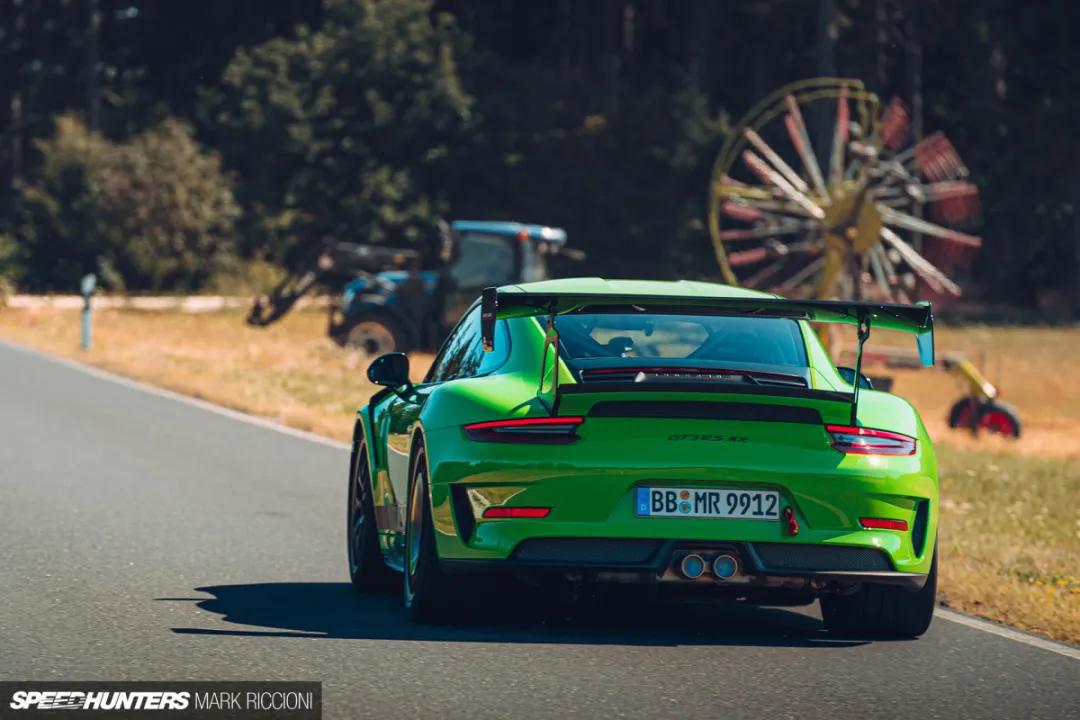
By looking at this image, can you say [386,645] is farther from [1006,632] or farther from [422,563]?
[1006,632]

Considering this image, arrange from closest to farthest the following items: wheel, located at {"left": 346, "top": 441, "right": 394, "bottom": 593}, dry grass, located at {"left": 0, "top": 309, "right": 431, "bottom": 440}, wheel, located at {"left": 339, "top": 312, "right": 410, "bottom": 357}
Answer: wheel, located at {"left": 346, "top": 441, "right": 394, "bottom": 593} < dry grass, located at {"left": 0, "top": 309, "right": 431, "bottom": 440} < wheel, located at {"left": 339, "top": 312, "right": 410, "bottom": 357}

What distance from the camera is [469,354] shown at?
849 cm

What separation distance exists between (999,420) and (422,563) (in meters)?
20.4

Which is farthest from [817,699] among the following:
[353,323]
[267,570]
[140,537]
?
[353,323]

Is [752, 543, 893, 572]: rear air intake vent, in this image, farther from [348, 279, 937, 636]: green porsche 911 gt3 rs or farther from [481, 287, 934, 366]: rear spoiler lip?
[481, 287, 934, 366]: rear spoiler lip

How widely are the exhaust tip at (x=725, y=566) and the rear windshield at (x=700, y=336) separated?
1.06 meters

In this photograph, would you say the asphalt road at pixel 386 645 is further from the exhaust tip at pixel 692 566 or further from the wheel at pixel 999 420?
the wheel at pixel 999 420

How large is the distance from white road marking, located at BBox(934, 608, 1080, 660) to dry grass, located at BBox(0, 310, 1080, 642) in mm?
145

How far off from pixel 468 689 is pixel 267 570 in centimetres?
321

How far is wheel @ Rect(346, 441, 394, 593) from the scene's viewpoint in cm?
901

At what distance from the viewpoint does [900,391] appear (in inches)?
1384

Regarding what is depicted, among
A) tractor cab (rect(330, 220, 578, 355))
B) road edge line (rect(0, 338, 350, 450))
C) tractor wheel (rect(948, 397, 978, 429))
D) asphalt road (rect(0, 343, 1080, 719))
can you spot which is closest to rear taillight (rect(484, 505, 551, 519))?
asphalt road (rect(0, 343, 1080, 719))

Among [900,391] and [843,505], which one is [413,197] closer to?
[900,391]

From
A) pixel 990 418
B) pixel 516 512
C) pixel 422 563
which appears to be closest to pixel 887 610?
pixel 516 512
